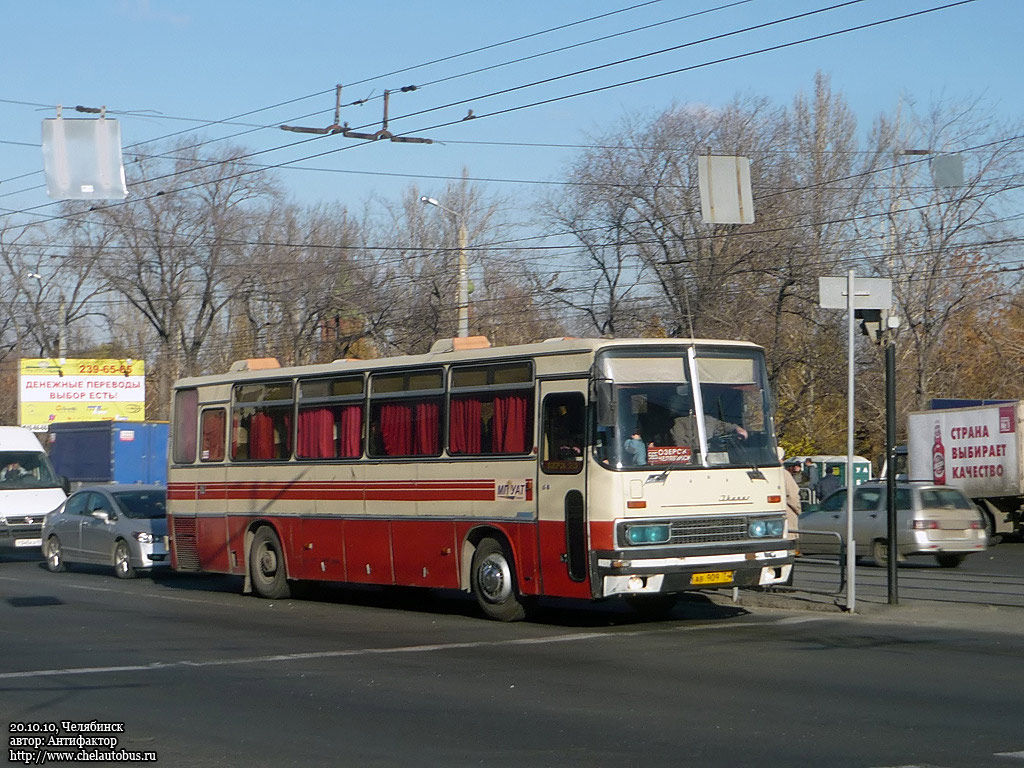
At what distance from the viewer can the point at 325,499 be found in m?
17.8

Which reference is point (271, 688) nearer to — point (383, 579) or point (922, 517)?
point (383, 579)

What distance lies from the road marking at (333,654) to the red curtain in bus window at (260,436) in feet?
20.9

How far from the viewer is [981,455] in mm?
33125

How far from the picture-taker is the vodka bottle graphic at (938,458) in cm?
3416

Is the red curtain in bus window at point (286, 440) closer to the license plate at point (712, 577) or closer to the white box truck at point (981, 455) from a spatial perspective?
the license plate at point (712, 577)

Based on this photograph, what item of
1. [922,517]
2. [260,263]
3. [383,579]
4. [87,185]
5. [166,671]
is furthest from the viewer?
[260,263]

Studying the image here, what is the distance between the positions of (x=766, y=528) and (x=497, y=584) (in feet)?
9.76

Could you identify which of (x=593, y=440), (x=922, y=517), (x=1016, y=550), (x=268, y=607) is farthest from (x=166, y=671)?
(x=1016, y=550)

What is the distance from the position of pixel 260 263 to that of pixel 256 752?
44683 millimetres

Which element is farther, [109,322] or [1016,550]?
[109,322]

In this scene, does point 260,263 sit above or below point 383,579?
above

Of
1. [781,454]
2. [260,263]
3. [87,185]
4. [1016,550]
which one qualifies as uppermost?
[260,263]

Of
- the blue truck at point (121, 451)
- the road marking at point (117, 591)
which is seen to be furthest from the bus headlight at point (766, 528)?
the blue truck at point (121, 451)

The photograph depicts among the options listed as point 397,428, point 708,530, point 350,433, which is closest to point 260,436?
point 350,433
